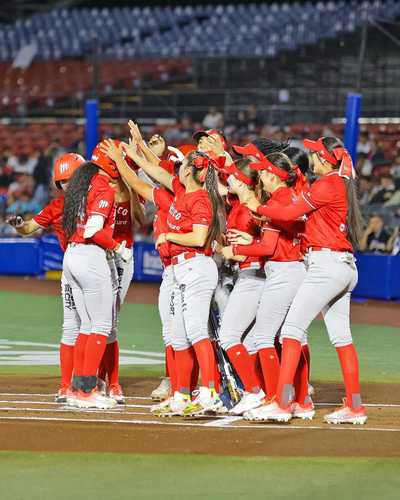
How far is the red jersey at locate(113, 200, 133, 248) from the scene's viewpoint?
7705 mm

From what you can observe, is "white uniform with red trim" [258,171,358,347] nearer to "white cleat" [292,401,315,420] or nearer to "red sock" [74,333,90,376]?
"white cleat" [292,401,315,420]

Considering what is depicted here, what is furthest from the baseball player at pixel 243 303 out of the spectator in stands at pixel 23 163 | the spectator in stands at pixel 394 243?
the spectator in stands at pixel 23 163

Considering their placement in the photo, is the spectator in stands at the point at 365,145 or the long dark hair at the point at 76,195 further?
the spectator in stands at the point at 365,145

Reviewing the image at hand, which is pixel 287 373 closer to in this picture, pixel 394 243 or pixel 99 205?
pixel 99 205

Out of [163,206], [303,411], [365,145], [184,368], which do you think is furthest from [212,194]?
[365,145]

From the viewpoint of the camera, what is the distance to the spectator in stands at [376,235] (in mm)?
15961

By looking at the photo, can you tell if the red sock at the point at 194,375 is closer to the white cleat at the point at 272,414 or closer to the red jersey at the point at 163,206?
the red jersey at the point at 163,206

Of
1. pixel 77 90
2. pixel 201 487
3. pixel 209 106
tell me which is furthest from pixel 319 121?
pixel 201 487

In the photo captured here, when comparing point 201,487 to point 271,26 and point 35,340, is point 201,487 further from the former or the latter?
point 271,26

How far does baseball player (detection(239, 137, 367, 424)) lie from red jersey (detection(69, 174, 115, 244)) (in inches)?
43.0

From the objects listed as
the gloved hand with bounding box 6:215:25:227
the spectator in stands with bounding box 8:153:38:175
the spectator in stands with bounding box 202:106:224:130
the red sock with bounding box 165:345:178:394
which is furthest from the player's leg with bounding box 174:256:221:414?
the spectator in stands with bounding box 8:153:38:175

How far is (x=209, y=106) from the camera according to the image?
21078 mm

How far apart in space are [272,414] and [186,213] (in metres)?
1.43

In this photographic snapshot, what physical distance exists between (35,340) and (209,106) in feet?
34.5
